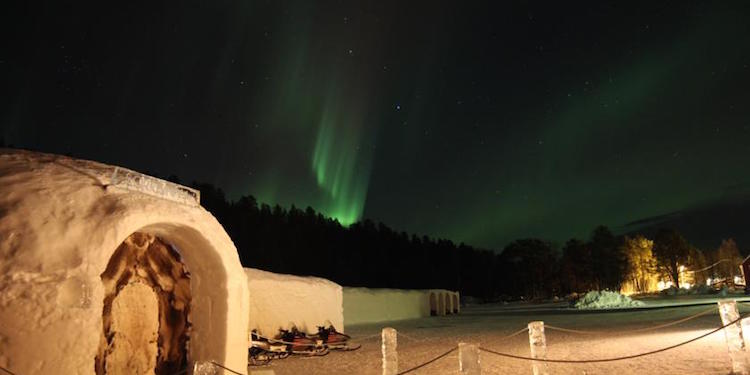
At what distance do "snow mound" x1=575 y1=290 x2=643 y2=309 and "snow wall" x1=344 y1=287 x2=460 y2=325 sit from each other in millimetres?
10531

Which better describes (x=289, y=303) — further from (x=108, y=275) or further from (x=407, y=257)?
(x=407, y=257)

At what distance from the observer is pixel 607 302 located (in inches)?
1261

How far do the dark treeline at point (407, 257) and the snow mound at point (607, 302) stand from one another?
2735 cm

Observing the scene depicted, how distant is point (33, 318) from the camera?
5277 millimetres

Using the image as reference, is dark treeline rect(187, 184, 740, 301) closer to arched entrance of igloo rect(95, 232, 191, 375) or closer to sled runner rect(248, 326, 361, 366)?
sled runner rect(248, 326, 361, 366)

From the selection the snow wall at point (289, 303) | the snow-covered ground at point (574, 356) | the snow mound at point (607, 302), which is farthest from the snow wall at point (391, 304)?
the snow-covered ground at point (574, 356)

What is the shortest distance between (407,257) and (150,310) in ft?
192

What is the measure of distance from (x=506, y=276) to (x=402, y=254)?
19001 millimetres

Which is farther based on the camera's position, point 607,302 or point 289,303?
point 607,302

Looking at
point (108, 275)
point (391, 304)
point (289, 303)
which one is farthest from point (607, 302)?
point (108, 275)

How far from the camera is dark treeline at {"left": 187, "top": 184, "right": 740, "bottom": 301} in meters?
47.0

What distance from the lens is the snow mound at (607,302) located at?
1240 inches

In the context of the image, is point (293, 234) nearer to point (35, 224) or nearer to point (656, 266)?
point (35, 224)

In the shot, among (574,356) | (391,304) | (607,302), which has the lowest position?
(574,356)
